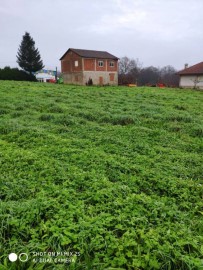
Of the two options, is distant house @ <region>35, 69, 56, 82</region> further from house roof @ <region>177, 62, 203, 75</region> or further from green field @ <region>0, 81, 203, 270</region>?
green field @ <region>0, 81, 203, 270</region>

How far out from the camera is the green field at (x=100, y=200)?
2262 mm

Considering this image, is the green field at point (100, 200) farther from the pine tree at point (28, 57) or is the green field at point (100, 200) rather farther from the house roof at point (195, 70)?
the pine tree at point (28, 57)

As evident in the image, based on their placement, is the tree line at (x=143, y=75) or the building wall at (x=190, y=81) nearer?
the building wall at (x=190, y=81)

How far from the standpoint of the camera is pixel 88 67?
3262 centimetres

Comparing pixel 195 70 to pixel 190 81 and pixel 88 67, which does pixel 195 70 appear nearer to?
pixel 190 81

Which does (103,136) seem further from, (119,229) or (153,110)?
(153,110)

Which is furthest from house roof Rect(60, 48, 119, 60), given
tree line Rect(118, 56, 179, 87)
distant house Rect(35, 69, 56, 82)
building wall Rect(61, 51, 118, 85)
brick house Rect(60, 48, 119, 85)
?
tree line Rect(118, 56, 179, 87)

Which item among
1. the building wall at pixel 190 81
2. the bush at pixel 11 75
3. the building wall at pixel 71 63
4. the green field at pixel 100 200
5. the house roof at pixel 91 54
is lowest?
the green field at pixel 100 200

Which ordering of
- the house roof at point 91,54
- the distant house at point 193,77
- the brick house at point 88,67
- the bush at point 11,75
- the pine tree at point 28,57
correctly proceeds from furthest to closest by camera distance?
1. the pine tree at point 28,57
2. the house roof at point 91,54
3. the brick house at point 88,67
4. the distant house at point 193,77
5. the bush at point 11,75

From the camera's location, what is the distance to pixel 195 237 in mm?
2617

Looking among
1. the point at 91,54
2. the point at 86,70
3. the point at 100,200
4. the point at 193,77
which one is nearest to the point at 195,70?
the point at 193,77

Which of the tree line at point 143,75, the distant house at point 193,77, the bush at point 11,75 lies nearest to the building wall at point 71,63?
the bush at point 11,75

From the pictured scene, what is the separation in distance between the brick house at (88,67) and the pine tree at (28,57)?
23.1 feet

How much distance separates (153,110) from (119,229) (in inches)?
326
